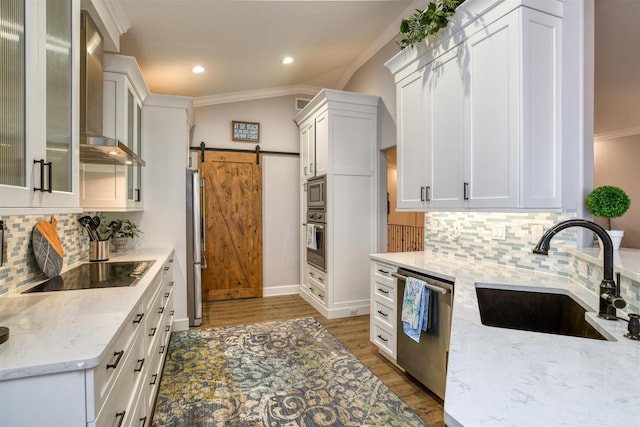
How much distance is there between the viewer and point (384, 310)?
290cm

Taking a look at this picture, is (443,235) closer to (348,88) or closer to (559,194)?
(559,194)

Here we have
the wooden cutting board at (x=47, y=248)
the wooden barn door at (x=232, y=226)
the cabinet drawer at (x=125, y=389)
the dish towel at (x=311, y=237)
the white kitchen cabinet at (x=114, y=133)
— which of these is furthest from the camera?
the wooden barn door at (x=232, y=226)

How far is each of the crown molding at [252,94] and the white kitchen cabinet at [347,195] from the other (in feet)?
3.90

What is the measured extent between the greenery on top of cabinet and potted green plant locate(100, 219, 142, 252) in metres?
3.06

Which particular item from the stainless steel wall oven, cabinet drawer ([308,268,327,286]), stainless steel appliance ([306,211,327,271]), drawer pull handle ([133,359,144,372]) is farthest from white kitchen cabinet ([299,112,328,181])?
drawer pull handle ([133,359,144,372])

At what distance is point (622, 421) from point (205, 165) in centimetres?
494

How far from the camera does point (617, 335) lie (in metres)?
1.07

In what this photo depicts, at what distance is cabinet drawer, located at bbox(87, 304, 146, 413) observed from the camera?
42.2 inches

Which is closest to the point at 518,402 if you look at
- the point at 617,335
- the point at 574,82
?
the point at 617,335

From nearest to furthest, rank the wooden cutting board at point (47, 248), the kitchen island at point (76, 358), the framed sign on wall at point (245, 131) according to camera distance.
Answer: the kitchen island at point (76, 358) → the wooden cutting board at point (47, 248) → the framed sign on wall at point (245, 131)

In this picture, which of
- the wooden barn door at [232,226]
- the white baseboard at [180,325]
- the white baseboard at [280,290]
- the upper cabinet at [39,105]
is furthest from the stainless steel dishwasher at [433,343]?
the wooden barn door at [232,226]

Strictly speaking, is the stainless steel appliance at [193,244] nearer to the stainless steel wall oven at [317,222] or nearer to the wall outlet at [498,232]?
A: the stainless steel wall oven at [317,222]

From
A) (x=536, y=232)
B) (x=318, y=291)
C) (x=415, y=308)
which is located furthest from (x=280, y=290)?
(x=536, y=232)

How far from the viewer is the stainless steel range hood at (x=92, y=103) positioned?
2039 mm
